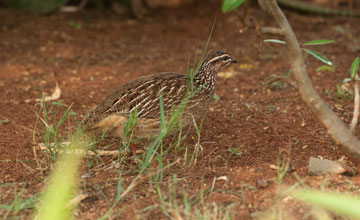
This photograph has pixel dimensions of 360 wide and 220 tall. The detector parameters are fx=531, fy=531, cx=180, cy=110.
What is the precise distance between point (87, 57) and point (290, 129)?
385cm

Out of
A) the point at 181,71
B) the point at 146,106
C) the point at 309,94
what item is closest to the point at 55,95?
the point at 181,71

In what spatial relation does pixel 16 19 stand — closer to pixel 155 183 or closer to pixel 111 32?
pixel 111 32

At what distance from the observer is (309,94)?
3.54 m

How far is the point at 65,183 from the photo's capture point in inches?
88.5

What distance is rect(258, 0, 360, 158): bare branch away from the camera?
3.43 metres

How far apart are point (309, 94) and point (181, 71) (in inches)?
139

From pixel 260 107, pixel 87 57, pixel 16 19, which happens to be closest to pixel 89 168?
pixel 260 107

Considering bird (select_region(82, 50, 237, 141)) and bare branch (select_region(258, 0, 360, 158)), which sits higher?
bare branch (select_region(258, 0, 360, 158))

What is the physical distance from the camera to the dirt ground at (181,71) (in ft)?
11.9

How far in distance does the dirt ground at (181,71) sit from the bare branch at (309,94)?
14 cm

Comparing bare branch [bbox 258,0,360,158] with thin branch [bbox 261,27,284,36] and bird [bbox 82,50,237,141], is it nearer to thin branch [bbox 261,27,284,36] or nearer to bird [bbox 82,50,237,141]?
thin branch [bbox 261,27,284,36]

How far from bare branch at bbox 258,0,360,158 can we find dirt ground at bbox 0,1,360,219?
139mm

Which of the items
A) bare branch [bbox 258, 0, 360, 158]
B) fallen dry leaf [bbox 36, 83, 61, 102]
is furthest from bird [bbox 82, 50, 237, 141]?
fallen dry leaf [bbox 36, 83, 61, 102]

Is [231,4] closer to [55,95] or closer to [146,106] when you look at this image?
[146,106]
